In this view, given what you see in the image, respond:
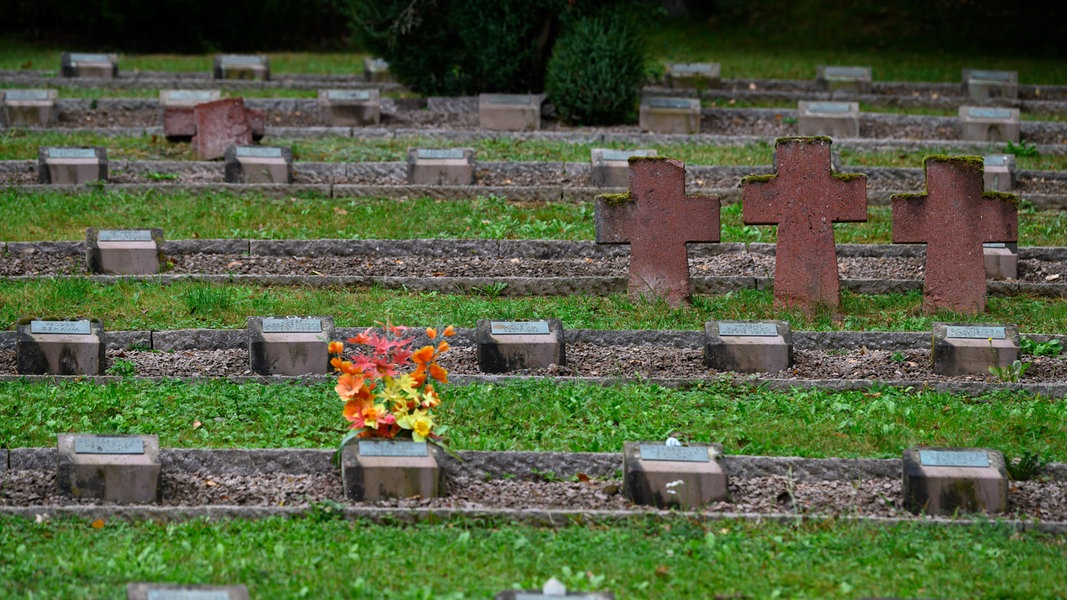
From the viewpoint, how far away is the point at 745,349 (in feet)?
30.5

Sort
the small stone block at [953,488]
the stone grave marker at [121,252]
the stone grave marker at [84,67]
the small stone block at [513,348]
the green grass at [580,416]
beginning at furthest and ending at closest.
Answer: the stone grave marker at [84,67] → the stone grave marker at [121,252] → the small stone block at [513,348] → the green grass at [580,416] → the small stone block at [953,488]

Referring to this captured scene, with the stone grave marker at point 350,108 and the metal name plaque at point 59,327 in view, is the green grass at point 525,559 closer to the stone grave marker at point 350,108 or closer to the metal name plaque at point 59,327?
the metal name plaque at point 59,327

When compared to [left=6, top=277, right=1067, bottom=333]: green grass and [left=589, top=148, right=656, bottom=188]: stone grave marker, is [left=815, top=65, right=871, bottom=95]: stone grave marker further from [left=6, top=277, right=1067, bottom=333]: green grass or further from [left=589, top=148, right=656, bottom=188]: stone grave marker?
[left=6, top=277, right=1067, bottom=333]: green grass

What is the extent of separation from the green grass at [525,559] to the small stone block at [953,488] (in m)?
0.26

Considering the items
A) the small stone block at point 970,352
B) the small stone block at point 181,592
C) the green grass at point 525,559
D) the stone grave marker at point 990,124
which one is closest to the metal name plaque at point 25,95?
the green grass at point 525,559

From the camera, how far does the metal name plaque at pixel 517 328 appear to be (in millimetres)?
9266

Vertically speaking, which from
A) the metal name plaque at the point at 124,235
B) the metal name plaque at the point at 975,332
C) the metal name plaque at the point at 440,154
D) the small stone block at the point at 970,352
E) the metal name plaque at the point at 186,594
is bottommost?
the metal name plaque at the point at 186,594

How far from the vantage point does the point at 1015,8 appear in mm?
23562

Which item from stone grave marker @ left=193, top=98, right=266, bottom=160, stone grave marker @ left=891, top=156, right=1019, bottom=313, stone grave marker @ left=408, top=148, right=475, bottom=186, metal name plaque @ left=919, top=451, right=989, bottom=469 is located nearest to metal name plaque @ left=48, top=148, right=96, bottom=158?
stone grave marker @ left=193, top=98, right=266, bottom=160

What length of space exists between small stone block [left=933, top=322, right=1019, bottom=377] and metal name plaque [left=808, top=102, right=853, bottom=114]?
644cm

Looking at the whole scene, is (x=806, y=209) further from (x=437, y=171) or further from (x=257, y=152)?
(x=257, y=152)

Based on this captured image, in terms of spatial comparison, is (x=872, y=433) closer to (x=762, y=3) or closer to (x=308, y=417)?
(x=308, y=417)

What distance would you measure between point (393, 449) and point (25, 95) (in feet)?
32.5

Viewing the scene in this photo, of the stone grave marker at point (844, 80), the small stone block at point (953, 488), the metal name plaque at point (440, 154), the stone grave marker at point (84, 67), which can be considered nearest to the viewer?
the small stone block at point (953, 488)
